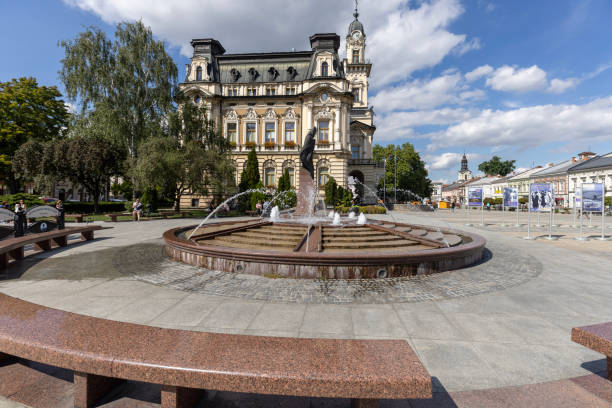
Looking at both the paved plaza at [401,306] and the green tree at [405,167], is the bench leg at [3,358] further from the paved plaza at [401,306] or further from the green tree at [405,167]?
the green tree at [405,167]

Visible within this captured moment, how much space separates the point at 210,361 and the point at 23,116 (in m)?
43.3

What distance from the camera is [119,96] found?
23.8 m

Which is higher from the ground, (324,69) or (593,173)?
(324,69)

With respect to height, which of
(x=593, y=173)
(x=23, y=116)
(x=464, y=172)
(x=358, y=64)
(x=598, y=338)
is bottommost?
(x=598, y=338)

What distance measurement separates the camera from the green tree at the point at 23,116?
29547mm

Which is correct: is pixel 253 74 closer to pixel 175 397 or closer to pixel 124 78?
pixel 124 78

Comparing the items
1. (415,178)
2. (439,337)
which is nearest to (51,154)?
(439,337)

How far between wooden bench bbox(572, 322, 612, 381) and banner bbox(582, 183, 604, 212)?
1621cm

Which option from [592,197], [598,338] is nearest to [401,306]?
[598,338]

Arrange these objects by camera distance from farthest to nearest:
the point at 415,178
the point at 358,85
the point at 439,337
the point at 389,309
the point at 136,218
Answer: the point at 415,178 < the point at 358,85 < the point at 136,218 < the point at 389,309 < the point at 439,337

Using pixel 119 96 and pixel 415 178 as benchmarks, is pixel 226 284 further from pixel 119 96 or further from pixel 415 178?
pixel 415 178

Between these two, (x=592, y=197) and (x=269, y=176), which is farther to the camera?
(x=269, y=176)

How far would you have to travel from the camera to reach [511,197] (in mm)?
19016

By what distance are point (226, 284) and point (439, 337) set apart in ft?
13.7
